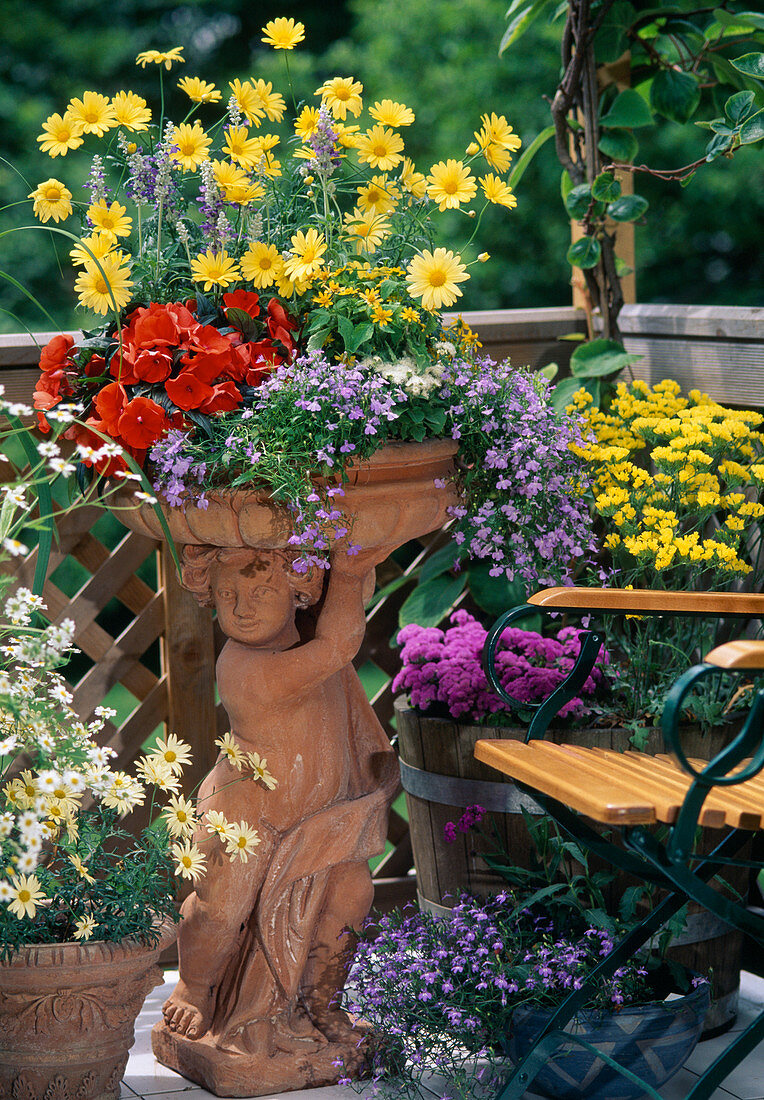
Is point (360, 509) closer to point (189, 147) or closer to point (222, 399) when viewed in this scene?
point (222, 399)

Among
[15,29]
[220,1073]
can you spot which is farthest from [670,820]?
[15,29]

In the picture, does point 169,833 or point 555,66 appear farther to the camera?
point 555,66

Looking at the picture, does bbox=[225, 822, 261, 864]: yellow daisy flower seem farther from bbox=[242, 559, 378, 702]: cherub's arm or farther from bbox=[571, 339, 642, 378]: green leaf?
bbox=[571, 339, 642, 378]: green leaf

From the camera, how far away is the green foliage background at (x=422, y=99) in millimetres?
7840

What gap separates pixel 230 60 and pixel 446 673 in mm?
7618

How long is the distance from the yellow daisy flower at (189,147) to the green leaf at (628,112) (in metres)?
1.18

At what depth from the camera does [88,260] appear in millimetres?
1952

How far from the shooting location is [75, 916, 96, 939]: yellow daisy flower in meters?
1.87

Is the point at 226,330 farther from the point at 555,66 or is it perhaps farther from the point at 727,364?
the point at 555,66

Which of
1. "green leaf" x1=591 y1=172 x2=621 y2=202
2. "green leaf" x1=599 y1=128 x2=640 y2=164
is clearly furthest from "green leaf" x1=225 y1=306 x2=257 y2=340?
"green leaf" x1=599 y1=128 x2=640 y2=164

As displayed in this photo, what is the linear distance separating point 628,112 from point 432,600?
1179 mm

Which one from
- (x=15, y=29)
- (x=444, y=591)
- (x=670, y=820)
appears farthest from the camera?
(x=15, y=29)

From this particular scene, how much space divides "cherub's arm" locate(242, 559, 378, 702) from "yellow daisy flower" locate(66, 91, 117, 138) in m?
0.79

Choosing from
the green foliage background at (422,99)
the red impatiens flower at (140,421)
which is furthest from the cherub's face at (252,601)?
the green foliage background at (422,99)
